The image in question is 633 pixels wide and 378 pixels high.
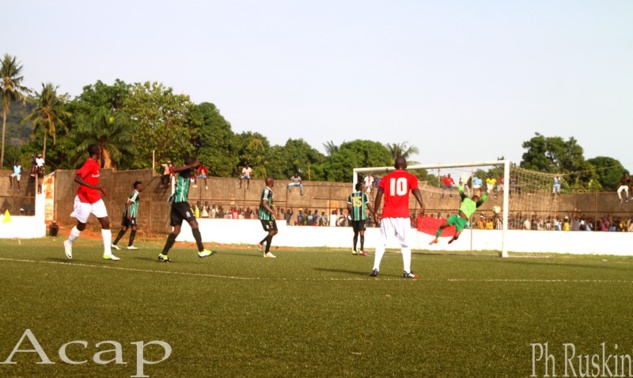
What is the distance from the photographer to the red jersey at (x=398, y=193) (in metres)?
12.6

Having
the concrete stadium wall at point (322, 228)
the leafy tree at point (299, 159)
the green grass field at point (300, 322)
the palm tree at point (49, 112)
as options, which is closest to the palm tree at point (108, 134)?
the palm tree at point (49, 112)

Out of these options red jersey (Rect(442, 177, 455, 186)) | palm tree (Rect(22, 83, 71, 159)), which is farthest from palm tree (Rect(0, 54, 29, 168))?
red jersey (Rect(442, 177, 455, 186))

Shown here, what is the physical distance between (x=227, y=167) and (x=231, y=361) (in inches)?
3382

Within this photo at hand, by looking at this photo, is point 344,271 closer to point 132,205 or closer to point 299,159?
point 132,205

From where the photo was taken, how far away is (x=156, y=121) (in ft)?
248

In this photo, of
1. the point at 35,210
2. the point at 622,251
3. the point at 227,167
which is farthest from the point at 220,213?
the point at 227,167

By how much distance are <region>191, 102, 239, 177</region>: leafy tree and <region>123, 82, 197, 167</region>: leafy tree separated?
39.1ft

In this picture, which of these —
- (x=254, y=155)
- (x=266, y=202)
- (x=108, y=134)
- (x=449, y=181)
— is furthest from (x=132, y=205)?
(x=254, y=155)

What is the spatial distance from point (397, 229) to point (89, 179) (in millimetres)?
5675

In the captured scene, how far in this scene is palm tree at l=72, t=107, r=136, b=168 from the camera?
7162 cm

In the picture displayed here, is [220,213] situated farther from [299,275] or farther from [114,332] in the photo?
[114,332]

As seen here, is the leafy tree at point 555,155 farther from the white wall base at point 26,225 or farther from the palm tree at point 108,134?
the white wall base at point 26,225

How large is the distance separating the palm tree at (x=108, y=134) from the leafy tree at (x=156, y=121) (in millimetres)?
1803

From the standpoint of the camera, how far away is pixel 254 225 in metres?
31.4
